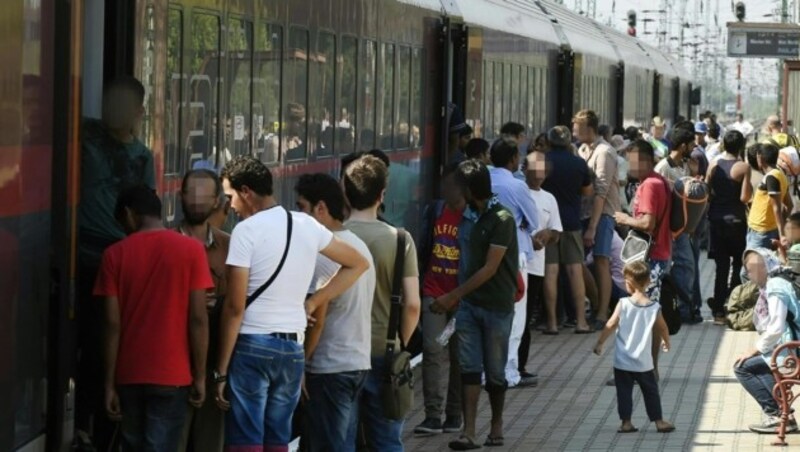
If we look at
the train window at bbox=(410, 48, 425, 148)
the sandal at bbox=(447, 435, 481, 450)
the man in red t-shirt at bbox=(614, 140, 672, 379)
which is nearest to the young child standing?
the sandal at bbox=(447, 435, 481, 450)

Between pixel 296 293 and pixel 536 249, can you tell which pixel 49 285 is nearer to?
pixel 296 293

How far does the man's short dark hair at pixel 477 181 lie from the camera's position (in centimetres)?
1116

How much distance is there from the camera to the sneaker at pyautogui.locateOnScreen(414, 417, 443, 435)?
12359 mm

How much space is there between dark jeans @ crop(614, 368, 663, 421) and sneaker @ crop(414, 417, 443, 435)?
115 centimetres

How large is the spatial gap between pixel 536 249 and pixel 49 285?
7.65 metres

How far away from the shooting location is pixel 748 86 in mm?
138750

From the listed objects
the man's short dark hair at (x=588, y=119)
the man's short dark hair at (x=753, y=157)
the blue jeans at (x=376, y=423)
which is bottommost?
the blue jeans at (x=376, y=423)

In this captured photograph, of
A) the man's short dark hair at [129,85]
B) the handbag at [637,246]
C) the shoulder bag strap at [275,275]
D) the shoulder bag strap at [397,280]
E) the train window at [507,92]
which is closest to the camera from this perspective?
the shoulder bag strap at [275,275]

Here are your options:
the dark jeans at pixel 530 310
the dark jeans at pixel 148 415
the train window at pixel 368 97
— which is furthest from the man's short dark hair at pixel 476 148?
the dark jeans at pixel 148 415

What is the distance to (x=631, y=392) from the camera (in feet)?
40.8

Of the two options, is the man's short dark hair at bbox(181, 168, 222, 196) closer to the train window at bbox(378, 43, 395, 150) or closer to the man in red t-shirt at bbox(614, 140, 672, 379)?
the train window at bbox(378, 43, 395, 150)

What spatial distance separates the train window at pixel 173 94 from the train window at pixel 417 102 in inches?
302

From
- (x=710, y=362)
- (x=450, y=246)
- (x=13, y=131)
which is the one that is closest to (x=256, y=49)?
(x=450, y=246)

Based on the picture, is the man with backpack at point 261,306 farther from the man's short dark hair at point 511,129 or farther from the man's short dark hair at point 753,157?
the man's short dark hair at point 753,157
